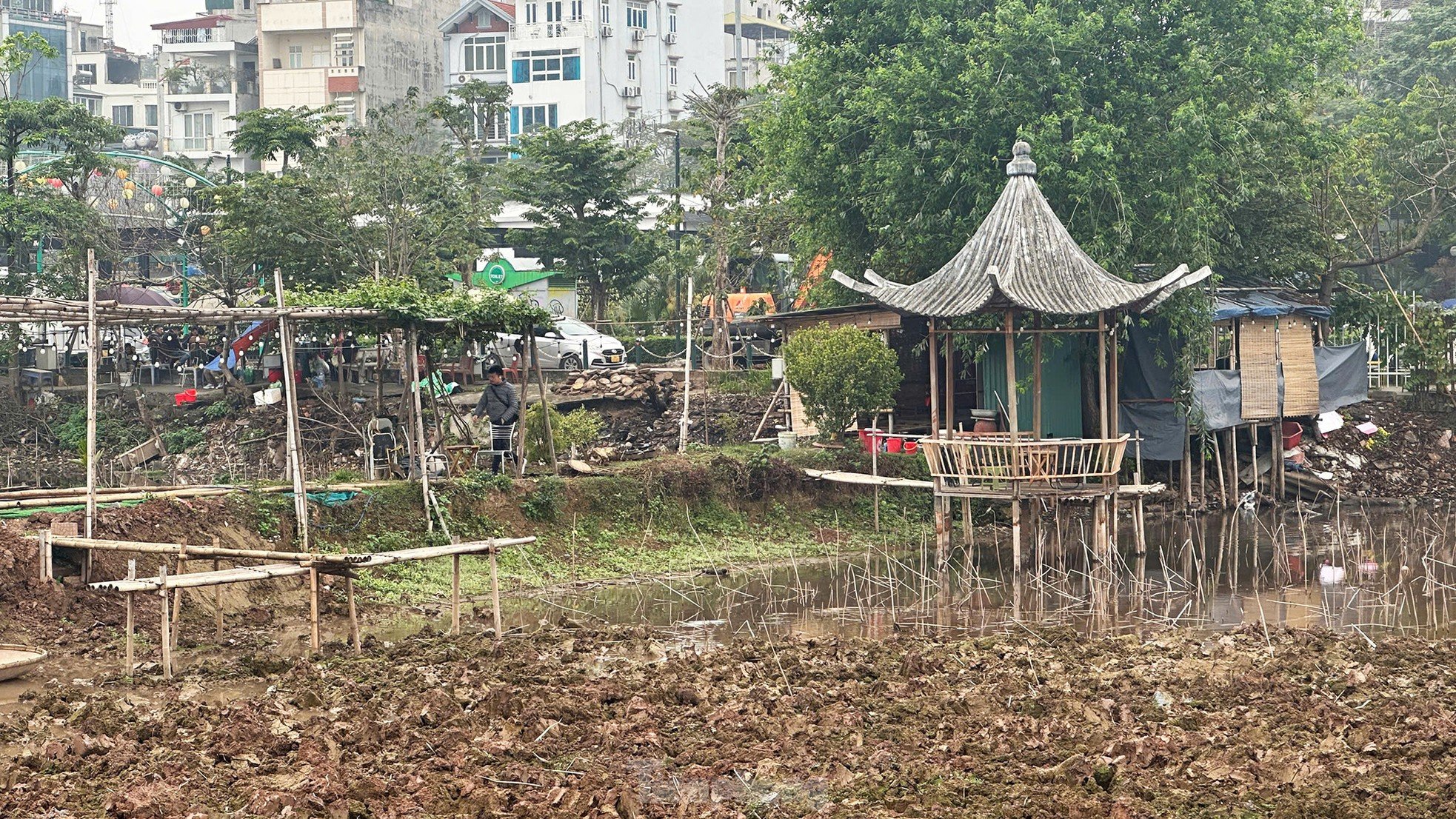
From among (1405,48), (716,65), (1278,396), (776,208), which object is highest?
(716,65)

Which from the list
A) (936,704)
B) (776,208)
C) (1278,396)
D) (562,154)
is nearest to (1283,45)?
(1278,396)

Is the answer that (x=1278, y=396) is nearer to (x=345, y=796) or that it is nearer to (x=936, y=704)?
(x=936, y=704)

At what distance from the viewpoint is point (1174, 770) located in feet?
32.5

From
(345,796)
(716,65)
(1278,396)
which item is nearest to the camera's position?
(345,796)

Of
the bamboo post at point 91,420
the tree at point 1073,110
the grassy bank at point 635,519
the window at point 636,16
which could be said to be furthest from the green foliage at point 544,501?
the window at point 636,16

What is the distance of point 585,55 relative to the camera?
64.2 metres

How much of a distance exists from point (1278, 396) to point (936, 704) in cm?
1573

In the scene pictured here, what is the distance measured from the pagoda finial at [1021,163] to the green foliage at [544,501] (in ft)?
22.4

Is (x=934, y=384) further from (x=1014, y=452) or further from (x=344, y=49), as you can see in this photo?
(x=344, y=49)

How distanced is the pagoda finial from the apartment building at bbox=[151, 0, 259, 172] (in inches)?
2061

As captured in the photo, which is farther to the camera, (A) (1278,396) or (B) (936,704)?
(A) (1278,396)

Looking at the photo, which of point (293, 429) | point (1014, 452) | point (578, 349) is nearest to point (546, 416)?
point (293, 429)

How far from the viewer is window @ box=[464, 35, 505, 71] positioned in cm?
6644

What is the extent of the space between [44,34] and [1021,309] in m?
71.6
